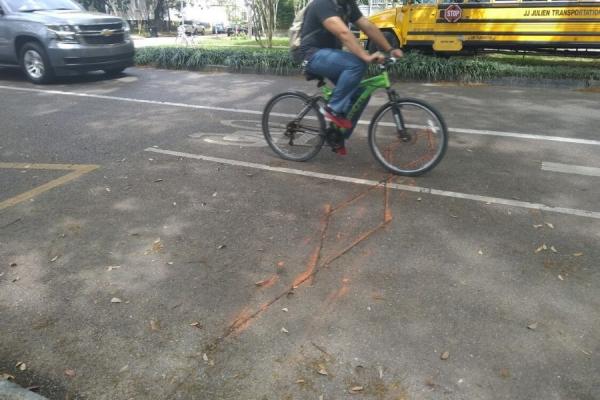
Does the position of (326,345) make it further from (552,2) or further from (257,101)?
(552,2)

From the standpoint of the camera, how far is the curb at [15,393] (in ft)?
7.30

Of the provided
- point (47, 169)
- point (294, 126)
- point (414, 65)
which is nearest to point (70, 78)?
point (47, 169)

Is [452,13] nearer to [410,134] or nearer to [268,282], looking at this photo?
[410,134]

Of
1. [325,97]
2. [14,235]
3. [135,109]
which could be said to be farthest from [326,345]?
[135,109]

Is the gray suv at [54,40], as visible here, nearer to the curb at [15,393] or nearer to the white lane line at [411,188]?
the white lane line at [411,188]

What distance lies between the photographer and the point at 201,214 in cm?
421

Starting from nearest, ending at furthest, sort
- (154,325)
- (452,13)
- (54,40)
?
(154,325), (54,40), (452,13)

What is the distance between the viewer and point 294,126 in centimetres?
538

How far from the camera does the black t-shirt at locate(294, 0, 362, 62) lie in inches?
183

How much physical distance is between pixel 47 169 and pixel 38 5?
7.40 m

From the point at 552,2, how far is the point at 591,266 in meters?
10.2

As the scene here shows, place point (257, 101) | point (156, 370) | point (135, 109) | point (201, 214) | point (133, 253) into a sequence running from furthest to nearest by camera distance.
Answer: point (257, 101), point (135, 109), point (201, 214), point (133, 253), point (156, 370)

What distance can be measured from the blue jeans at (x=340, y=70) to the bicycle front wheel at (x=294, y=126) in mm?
366

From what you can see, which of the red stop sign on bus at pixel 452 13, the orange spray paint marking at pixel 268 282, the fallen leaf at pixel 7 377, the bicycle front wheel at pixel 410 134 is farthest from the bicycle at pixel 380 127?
the red stop sign on bus at pixel 452 13
